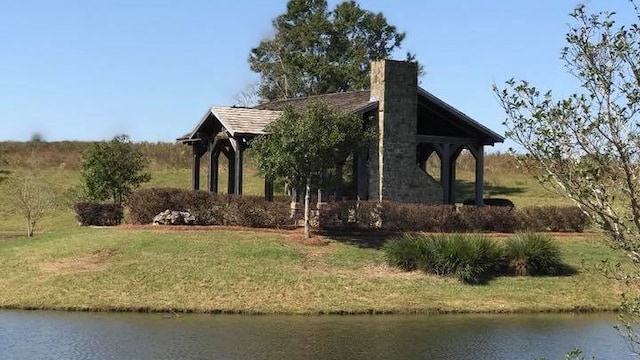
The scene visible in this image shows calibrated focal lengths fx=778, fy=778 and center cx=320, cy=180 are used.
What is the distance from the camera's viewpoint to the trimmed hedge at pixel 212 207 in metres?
26.2

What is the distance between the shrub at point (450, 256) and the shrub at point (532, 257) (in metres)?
0.43

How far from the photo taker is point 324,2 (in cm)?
5925

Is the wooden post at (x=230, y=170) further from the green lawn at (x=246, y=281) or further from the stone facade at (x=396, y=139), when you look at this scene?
the green lawn at (x=246, y=281)

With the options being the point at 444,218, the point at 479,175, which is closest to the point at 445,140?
the point at 479,175

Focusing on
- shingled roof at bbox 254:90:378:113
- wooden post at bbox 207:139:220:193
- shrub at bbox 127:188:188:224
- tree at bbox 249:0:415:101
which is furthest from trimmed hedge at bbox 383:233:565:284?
tree at bbox 249:0:415:101

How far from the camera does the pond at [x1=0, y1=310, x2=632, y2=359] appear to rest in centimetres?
1420

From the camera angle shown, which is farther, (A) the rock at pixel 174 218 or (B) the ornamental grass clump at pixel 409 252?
(A) the rock at pixel 174 218

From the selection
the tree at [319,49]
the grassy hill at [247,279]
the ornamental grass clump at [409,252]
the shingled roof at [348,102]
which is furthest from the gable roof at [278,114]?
the tree at [319,49]

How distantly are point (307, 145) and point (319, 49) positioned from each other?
34296 millimetres

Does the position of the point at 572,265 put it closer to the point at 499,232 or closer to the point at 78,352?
the point at 499,232

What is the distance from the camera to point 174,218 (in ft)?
84.8

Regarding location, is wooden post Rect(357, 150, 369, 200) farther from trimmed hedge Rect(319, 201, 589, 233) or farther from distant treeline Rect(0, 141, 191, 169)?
distant treeline Rect(0, 141, 191, 169)

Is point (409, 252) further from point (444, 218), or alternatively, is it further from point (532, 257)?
point (444, 218)

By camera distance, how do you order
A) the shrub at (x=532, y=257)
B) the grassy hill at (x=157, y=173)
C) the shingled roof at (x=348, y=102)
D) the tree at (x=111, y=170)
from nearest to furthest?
1. the shrub at (x=532, y=257)
2. the shingled roof at (x=348, y=102)
3. the tree at (x=111, y=170)
4. the grassy hill at (x=157, y=173)
